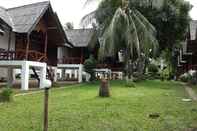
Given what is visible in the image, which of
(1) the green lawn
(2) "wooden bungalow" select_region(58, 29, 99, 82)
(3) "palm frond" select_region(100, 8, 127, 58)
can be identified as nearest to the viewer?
(1) the green lawn

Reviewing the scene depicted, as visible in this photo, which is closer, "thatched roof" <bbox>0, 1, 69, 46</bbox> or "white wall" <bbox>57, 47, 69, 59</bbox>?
"thatched roof" <bbox>0, 1, 69, 46</bbox>

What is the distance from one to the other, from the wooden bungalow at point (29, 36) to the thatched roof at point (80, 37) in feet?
17.6

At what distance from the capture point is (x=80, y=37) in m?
32.6

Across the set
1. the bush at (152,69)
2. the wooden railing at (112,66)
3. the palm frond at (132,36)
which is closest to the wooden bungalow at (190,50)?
the bush at (152,69)

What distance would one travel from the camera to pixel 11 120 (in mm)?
9250

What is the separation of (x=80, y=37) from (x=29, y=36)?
33.2ft

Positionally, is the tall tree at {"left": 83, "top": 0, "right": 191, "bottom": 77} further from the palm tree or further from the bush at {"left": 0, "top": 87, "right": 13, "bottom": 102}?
the bush at {"left": 0, "top": 87, "right": 13, "bottom": 102}

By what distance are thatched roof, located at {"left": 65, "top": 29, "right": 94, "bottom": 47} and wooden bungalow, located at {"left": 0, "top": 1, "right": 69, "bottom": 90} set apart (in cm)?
537

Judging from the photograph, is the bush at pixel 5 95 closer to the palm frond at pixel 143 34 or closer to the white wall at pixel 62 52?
the palm frond at pixel 143 34

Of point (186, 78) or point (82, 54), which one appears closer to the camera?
point (186, 78)

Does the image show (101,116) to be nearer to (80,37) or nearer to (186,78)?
(186,78)

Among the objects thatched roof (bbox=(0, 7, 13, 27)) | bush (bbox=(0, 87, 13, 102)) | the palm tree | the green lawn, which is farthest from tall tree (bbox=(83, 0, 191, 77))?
the green lawn

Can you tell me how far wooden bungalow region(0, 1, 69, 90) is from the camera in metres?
19.5

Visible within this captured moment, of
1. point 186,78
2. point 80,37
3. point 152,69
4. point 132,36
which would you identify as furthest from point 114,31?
point 152,69
